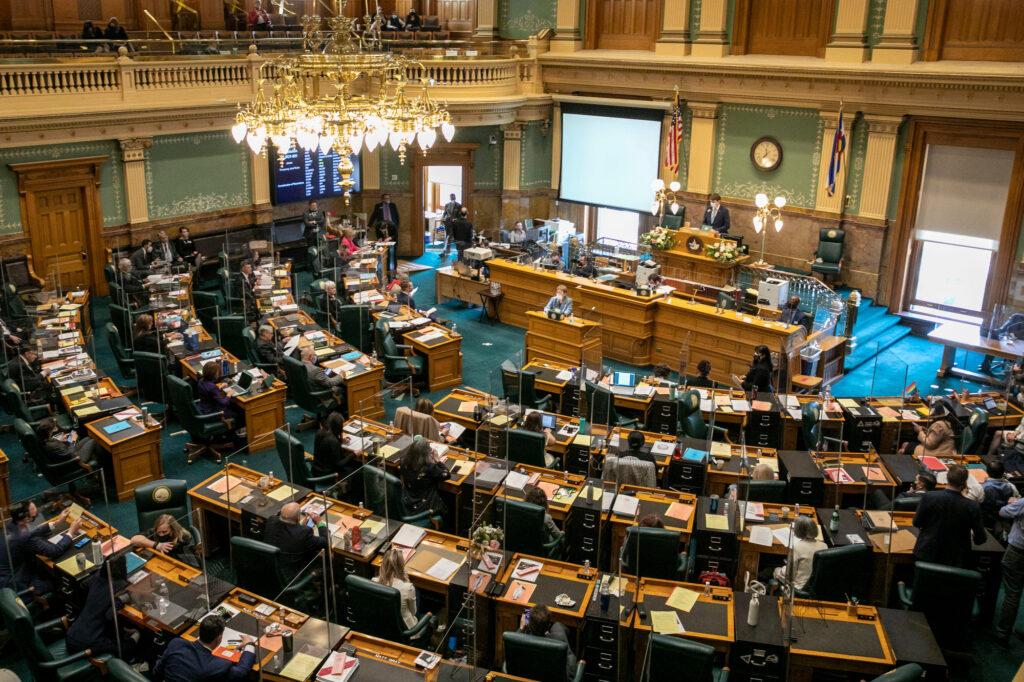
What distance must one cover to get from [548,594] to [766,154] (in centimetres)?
1313

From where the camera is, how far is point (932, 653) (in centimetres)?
678

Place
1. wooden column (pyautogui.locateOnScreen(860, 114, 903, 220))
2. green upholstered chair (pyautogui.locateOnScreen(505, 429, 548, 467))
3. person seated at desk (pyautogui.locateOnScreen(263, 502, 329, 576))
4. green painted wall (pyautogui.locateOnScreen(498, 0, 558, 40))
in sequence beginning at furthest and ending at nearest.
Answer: green painted wall (pyautogui.locateOnScreen(498, 0, 558, 40))
wooden column (pyautogui.locateOnScreen(860, 114, 903, 220))
green upholstered chair (pyautogui.locateOnScreen(505, 429, 548, 467))
person seated at desk (pyautogui.locateOnScreen(263, 502, 329, 576))

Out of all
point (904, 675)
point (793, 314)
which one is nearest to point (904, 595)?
point (904, 675)

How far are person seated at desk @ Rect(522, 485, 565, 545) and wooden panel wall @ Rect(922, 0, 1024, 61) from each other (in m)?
12.1

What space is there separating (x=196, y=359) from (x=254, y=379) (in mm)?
1173

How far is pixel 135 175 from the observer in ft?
56.3

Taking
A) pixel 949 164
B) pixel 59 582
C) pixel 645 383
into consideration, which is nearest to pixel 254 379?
pixel 59 582

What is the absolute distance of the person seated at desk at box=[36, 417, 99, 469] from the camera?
32.2 feet

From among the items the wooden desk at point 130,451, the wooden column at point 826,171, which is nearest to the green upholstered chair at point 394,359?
the wooden desk at point 130,451

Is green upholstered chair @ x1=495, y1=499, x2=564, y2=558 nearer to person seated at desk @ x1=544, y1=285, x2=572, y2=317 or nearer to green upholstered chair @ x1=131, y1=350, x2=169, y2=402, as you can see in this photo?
green upholstered chair @ x1=131, y1=350, x2=169, y2=402

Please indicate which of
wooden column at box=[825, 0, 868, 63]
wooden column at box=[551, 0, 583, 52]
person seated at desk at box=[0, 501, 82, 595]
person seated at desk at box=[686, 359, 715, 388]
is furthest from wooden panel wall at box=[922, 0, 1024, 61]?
person seated at desk at box=[0, 501, 82, 595]

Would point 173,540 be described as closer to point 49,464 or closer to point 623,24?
point 49,464

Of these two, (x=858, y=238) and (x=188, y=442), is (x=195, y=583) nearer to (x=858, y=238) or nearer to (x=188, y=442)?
(x=188, y=442)

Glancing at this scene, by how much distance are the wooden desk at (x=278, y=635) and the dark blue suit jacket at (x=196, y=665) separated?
0.14 metres
